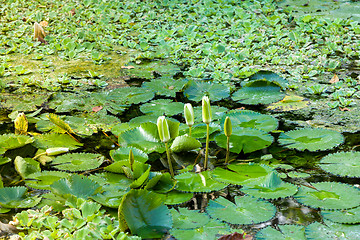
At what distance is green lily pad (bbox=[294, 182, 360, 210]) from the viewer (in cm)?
140

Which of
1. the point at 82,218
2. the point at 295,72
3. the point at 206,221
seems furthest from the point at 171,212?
the point at 295,72

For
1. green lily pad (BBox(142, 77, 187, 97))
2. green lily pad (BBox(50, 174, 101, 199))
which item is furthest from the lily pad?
green lily pad (BBox(50, 174, 101, 199))

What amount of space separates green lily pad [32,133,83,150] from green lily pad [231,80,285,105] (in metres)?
1.03

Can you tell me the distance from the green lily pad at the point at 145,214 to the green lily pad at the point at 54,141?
28.6 inches

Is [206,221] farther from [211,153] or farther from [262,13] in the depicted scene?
[262,13]

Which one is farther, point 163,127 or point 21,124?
point 21,124

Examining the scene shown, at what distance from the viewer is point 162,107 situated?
2.28 metres

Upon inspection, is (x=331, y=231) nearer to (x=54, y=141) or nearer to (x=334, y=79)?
(x=54, y=141)

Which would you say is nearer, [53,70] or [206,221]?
[206,221]

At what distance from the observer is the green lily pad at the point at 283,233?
128cm

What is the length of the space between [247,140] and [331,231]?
617mm

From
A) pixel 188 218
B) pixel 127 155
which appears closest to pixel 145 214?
pixel 188 218

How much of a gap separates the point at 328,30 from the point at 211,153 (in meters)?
2.27

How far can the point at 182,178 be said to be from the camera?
161cm
